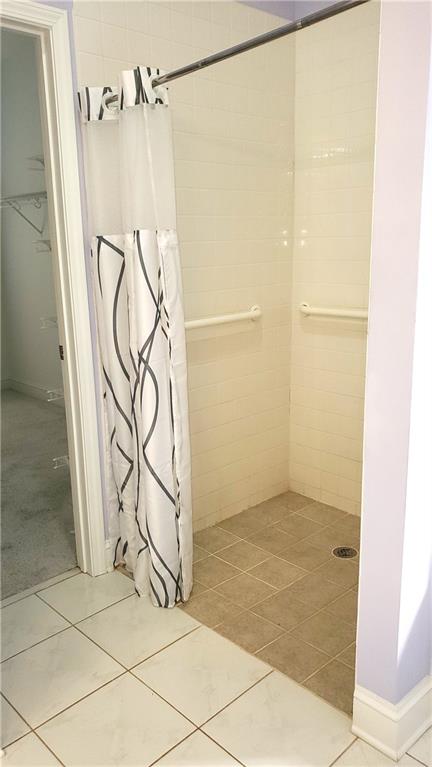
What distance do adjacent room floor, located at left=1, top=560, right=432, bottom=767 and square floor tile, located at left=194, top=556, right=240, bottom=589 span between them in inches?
8.7

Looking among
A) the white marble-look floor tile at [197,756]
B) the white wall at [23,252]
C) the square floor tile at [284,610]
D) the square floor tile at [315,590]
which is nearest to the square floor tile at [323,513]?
the square floor tile at [315,590]

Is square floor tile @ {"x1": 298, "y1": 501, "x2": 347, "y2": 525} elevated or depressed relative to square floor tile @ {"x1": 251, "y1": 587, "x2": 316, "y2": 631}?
depressed

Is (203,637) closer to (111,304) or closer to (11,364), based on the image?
(111,304)

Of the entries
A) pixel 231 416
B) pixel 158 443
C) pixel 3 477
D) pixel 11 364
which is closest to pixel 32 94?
pixel 11 364

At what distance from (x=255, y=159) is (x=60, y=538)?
1869 mm

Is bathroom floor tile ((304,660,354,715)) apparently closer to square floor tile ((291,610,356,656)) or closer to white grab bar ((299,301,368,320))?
square floor tile ((291,610,356,656))

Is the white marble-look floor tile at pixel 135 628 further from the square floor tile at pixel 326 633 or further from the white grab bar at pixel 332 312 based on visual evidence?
the white grab bar at pixel 332 312

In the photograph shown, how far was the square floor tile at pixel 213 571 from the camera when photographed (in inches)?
93.8

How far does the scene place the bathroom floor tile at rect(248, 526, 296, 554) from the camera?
8.61 ft

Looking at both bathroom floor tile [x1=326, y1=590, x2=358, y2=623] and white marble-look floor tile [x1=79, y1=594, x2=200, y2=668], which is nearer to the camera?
white marble-look floor tile [x1=79, y1=594, x2=200, y2=668]

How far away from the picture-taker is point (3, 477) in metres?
3.48

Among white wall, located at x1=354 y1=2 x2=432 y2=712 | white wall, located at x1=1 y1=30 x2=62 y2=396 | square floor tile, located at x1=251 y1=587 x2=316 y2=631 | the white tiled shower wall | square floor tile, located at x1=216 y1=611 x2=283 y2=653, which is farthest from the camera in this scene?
white wall, located at x1=1 y1=30 x2=62 y2=396

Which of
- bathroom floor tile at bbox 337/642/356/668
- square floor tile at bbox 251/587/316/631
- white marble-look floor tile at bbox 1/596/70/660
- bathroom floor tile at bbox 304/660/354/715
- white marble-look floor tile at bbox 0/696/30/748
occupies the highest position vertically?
bathroom floor tile at bbox 304/660/354/715

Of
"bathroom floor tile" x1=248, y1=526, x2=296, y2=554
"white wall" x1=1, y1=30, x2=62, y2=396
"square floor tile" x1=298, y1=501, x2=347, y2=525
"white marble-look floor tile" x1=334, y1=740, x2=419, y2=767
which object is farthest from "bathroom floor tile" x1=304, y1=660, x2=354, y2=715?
"white wall" x1=1, y1=30, x2=62, y2=396
